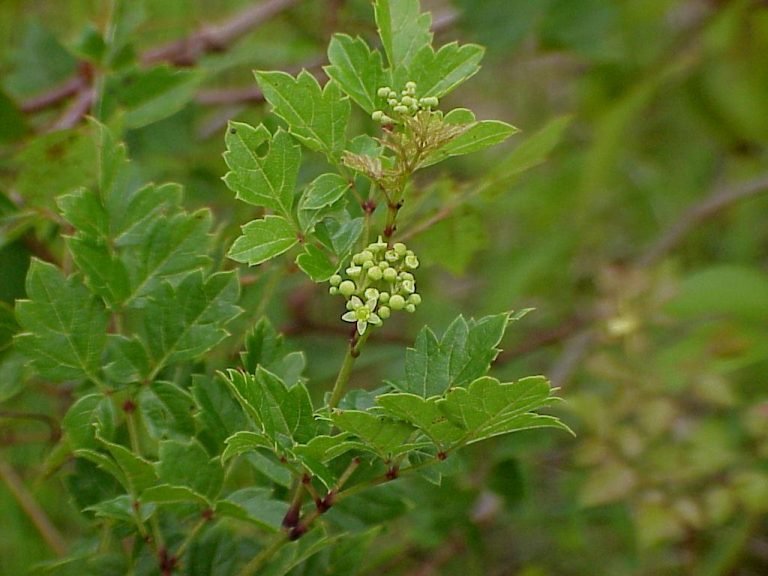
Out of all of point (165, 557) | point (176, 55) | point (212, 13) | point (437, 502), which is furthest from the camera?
point (212, 13)

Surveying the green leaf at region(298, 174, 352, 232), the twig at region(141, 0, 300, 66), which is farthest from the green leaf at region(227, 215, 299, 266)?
the twig at region(141, 0, 300, 66)

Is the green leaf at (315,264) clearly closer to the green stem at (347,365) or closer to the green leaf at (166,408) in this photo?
the green stem at (347,365)

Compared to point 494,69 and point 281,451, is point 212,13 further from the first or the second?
point 281,451

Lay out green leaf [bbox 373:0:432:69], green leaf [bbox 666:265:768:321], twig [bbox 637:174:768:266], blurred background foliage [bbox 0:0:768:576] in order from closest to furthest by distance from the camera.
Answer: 1. green leaf [bbox 373:0:432:69]
2. blurred background foliage [bbox 0:0:768:576]
3. green leaf [bbox 666:265:768:321]
4. twig [bbox 637:174:768:266]

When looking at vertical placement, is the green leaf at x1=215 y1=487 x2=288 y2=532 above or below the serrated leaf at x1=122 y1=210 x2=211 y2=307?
below

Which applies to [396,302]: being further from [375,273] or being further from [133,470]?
[133,470]

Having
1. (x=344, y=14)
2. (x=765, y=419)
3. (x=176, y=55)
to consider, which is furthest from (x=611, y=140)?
(x=176, y=55)

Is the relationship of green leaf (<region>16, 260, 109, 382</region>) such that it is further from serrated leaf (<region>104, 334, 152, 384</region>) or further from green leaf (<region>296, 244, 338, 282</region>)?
green leaf (<region>296, 244, 338, 282</region>)
